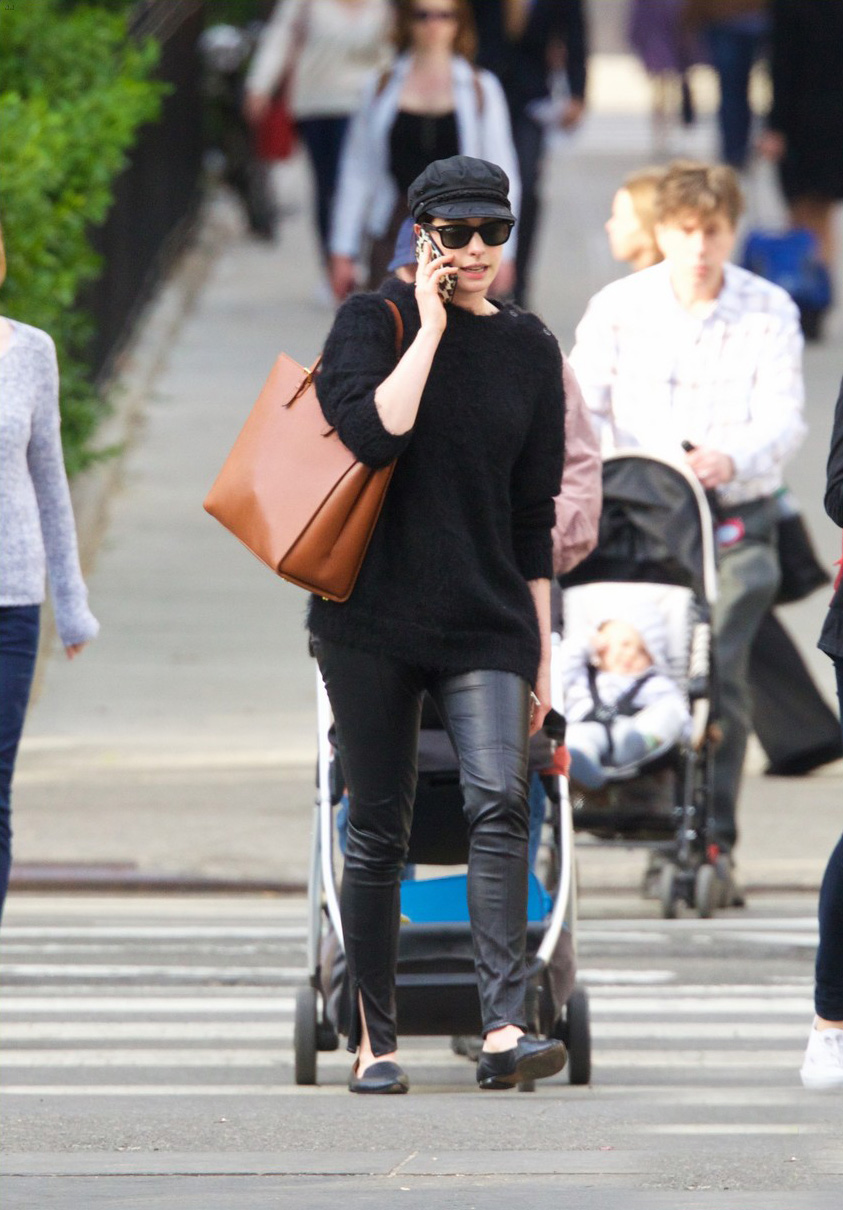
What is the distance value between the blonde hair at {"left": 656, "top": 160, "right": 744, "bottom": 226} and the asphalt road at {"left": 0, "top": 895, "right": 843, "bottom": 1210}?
81.9 inches

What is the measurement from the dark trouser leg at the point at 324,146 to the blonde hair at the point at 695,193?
8.74 meters

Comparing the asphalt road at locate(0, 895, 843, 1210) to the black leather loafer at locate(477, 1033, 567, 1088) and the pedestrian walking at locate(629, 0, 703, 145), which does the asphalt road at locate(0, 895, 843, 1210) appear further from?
the pedestrian walking at locate(629, 0, 703, 145)

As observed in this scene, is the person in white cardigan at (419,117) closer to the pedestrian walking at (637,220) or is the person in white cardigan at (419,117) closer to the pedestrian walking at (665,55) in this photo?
the pedestrian walking at (637,220)

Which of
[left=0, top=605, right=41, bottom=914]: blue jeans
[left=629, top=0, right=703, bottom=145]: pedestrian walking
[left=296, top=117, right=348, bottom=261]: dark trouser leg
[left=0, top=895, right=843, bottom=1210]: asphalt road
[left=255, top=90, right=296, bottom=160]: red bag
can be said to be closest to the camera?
[left=0, top=895, right=843, bottom=1210]: asphalt road

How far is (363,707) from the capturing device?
548 cm

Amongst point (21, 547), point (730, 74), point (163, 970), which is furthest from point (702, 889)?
point (730, 74)

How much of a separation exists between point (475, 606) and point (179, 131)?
48.7 ft

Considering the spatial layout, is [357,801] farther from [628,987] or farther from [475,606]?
[628,987]

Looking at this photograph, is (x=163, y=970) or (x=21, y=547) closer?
(x=21, y=547)

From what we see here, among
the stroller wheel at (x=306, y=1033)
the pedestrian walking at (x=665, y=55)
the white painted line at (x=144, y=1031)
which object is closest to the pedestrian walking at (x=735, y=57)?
the pedestrian walking at (x=665, y=55)

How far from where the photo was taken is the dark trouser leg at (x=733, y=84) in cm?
2112

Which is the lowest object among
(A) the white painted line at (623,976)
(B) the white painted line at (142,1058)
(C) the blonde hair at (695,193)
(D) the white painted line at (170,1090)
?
(A) the white painted line at (623,976)

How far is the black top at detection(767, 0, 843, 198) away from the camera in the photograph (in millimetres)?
16656

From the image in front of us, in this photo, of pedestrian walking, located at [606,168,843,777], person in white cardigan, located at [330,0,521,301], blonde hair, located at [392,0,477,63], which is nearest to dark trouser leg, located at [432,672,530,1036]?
pedestrian walking, located at [606,168,843,777]
